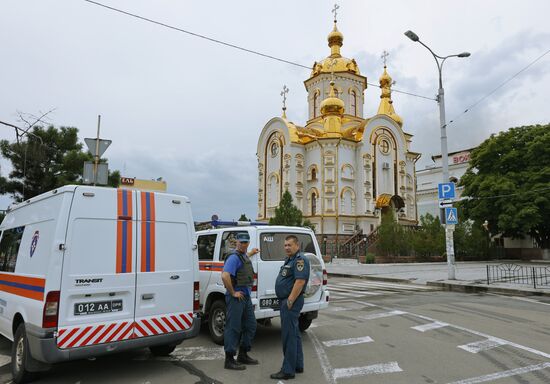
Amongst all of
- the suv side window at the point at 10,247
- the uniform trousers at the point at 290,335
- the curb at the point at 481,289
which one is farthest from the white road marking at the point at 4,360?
the curb at the point at 481,289

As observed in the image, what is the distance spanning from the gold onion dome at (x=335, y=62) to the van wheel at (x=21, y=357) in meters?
46.9

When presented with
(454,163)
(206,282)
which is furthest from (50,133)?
(454,163)

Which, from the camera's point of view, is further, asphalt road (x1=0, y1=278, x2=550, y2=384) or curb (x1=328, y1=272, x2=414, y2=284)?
curb (x1=328, y1=272, x2=414, y2=284)

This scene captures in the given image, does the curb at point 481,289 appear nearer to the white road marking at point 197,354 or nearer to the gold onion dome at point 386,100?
the white road marking at point 197,354

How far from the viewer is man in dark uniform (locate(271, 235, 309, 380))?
5383 millimetres

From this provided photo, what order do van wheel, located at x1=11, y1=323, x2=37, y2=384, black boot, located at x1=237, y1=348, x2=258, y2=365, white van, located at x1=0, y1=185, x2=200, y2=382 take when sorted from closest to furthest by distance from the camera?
white van, located at x1=0, y1=185, x2=200, y2=382, van wheel, located at x1=11, y1=323, x2=37, y2=384, black boot, located at x1=237, y1=348, x2=258, y2=365

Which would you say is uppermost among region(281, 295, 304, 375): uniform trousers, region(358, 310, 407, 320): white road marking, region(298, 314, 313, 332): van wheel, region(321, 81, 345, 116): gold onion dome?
region(321, 81, 345, 116): gold onion dome

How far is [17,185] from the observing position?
24688 millimetres

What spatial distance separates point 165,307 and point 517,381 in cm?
471

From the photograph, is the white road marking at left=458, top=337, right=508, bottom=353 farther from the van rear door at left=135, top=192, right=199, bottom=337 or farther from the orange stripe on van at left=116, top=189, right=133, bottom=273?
the orange stripe on van at left=116, top=189, right=133, bottom=273

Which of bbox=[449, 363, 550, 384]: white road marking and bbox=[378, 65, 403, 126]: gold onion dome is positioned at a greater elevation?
bbox=[378, 65, 403, 126]: gold onion dome

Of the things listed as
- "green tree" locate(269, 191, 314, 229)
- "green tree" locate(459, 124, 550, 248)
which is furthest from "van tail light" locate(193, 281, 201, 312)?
"green tree" locate(459, 124, 550, 248)

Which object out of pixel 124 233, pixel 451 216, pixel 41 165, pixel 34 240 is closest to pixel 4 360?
pixel 34 240

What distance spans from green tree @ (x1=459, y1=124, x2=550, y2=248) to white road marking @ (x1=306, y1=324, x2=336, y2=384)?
→ 3177cm
